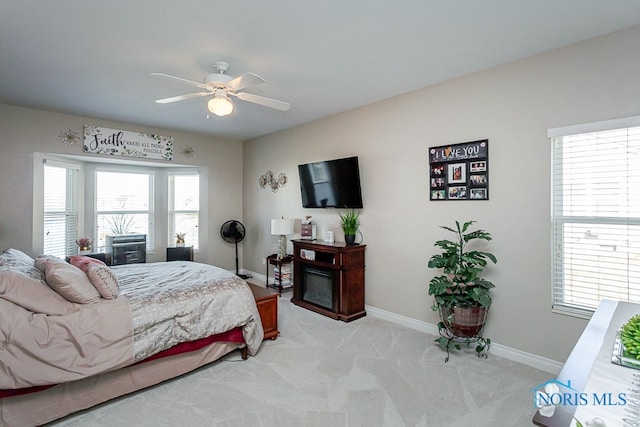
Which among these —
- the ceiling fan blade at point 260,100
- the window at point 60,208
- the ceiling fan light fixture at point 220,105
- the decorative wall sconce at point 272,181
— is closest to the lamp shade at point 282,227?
the decorative wall sconce at point 272,181

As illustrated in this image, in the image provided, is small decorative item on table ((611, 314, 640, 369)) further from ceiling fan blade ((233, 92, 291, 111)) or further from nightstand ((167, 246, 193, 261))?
nightstand ((167, 246, 193, 261))

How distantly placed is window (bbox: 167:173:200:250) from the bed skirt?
3.63 meters

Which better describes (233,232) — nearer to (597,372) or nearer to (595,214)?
(595,214)

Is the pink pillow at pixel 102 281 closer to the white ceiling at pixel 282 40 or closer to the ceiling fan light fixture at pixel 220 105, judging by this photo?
the ceiling fan light fixture at pixel 220 105

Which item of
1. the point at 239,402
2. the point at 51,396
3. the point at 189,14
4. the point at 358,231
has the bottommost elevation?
the point at 239,402

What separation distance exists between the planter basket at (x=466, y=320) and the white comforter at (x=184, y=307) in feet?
5.67

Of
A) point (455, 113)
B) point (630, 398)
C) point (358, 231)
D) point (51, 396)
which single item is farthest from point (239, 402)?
point (455, 113)

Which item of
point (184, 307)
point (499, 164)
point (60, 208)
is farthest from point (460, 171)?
point (60, 208)

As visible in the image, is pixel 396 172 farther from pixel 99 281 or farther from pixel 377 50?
pixel 99 281

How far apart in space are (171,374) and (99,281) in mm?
893

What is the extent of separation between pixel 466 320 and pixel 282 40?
2746 mm

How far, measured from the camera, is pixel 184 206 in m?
5.93

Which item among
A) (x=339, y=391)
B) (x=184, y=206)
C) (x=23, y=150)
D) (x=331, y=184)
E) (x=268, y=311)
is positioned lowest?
(x=339, y=391)

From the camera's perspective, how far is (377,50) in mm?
2648
